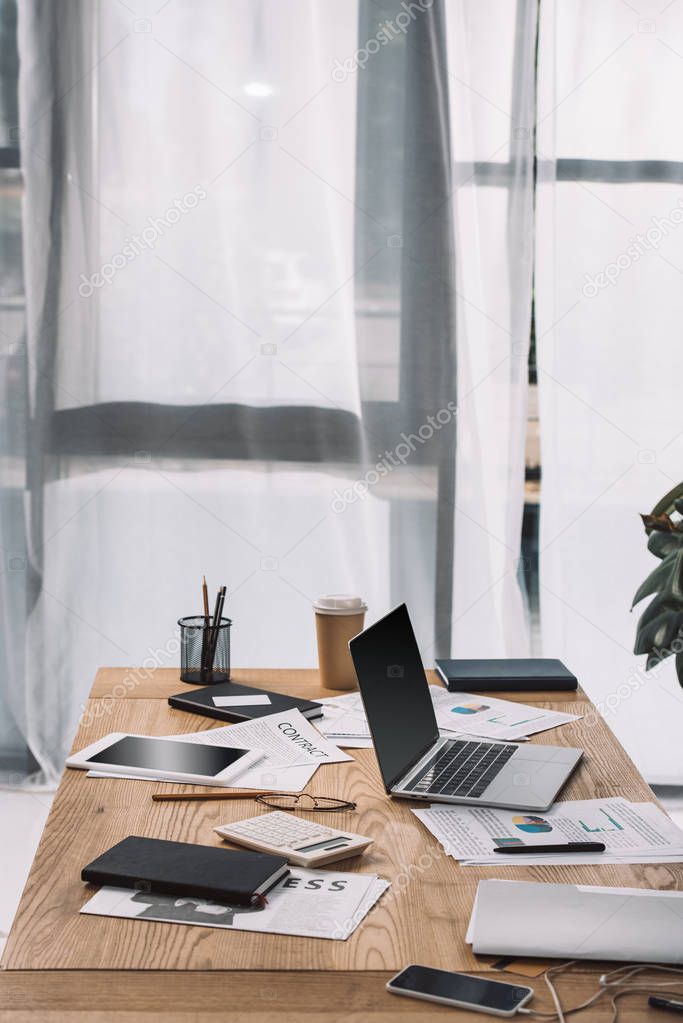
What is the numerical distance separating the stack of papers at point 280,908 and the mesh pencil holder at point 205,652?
82 cm

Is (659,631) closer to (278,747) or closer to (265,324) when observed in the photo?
(278,747)

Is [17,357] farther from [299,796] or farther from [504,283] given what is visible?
[299,796]

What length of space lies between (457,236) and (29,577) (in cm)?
152

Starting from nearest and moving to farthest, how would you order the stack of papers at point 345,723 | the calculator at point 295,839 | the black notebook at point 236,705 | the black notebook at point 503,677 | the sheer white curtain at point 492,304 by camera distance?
1. the calculator at point 295,839
2. the stack of papers at point 345,723
3. the black notebook at point 236,705
4. the black notebook at point 503,677
5. the sheer white curtain at point 492,304

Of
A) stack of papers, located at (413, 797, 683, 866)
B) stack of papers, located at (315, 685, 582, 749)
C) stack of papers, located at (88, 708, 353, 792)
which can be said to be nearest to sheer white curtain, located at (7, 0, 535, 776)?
stack of papers, located at (315, 685, 582, 749)

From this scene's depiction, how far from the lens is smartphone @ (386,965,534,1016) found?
3.10 ft

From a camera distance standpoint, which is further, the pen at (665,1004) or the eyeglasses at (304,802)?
the eyeglasses at (304,802)

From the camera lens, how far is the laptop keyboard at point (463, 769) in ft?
4.71

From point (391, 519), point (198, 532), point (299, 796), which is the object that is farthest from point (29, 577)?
point (299, 796)

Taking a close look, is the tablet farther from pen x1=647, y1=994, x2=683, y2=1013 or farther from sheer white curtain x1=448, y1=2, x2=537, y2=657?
sheer white curtain x1=448, y1=2, x2=537, y2=657

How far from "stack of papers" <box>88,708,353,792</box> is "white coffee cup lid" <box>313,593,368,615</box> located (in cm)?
25

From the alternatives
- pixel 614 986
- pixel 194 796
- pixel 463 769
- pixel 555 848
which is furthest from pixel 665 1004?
pixel 194 796

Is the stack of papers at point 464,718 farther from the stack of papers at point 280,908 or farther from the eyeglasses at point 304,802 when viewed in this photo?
the stack of papers at point 280,908

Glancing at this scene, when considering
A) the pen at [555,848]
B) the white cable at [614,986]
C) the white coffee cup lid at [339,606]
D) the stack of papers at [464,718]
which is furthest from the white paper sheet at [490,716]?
the white cable at [614,986]
